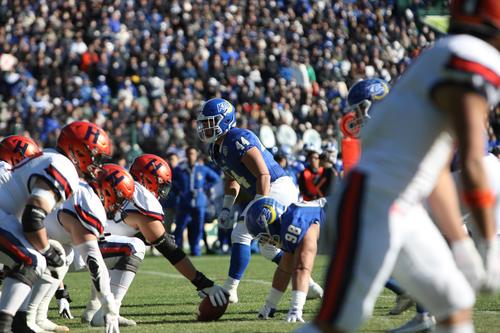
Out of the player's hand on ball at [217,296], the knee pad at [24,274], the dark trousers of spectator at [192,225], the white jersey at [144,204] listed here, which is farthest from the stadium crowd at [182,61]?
the knee pad at [24,274]

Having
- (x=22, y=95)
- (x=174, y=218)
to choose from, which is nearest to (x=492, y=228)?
(x=174, y=218)

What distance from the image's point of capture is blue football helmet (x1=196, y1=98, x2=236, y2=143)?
7605 millimetres

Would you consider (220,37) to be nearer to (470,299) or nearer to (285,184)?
(285,184)

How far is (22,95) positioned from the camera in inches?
798

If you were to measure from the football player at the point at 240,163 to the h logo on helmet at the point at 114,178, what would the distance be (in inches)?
43.0

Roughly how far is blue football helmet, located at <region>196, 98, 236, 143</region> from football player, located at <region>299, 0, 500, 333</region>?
14.1ft

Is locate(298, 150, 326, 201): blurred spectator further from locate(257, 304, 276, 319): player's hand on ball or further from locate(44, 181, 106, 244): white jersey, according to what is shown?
locate(44, 181, 106, 244): white jersey

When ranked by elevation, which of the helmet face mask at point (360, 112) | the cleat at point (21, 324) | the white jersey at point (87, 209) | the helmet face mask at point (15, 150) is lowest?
the cleat at point (21, 324)

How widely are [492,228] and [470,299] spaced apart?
0.33 metres

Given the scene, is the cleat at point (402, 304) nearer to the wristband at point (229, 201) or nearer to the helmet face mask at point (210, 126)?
the helmet face mask at point (210, 126)

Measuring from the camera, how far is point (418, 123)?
3.23 meters

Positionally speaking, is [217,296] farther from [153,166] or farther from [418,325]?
[418,325]

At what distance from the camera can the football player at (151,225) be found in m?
6.77

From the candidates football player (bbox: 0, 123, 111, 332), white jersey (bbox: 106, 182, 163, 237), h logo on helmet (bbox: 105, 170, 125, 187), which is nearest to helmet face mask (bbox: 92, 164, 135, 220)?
h logo on helmet (bbox: 105, 170, 125, 187)
